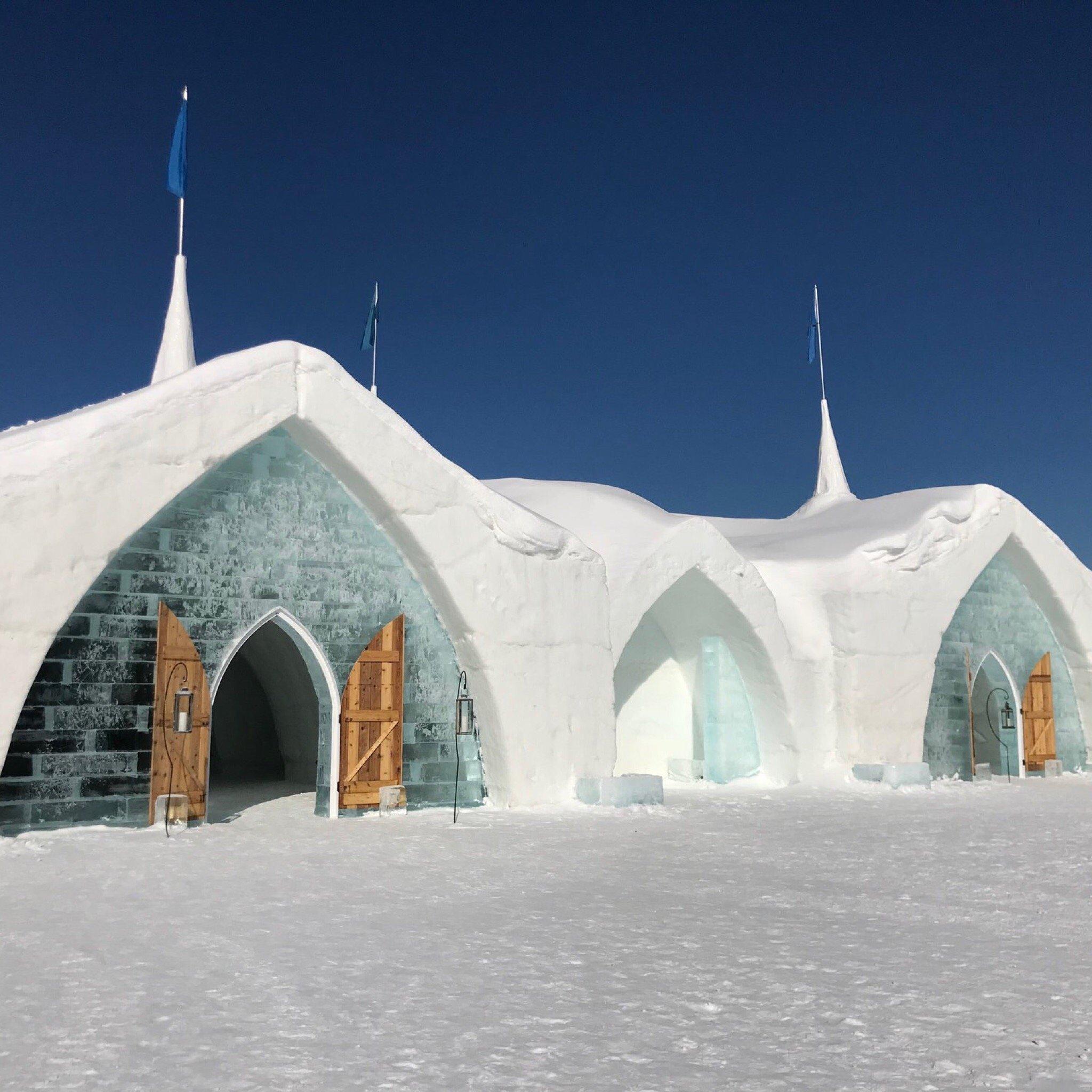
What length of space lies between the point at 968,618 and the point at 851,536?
7.27 feet

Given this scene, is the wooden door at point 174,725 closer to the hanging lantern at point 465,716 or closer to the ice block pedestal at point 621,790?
the hanging lantern at point 465,716

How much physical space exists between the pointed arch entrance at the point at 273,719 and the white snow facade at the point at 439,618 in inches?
1.9

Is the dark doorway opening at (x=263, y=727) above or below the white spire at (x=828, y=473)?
below

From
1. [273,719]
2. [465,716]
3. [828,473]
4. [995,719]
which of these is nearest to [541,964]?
[465,716]

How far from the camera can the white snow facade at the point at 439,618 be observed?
883 cm

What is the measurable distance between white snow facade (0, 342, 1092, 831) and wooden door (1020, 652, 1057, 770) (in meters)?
0.05

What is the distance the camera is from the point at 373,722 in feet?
34.3

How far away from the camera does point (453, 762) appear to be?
1093cm

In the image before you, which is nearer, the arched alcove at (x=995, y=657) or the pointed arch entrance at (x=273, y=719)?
the pointed arch entrance at (x=273, y=719)

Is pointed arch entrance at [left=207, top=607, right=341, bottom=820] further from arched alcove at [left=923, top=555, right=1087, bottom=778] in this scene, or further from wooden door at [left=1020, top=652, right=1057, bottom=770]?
wooden door at [left=1020, top=652, right=1057, bottom=770]

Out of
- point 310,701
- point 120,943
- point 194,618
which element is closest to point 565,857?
point 120,943

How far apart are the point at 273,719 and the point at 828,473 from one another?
45.3 feet

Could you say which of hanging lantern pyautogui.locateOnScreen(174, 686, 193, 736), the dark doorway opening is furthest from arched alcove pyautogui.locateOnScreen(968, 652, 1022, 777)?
hanging lantern pyautogui.locateOnScreen(174, 686, 193, 736)

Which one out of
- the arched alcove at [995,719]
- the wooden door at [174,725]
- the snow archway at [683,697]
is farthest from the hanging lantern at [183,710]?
the arched alcove at [995,719]
